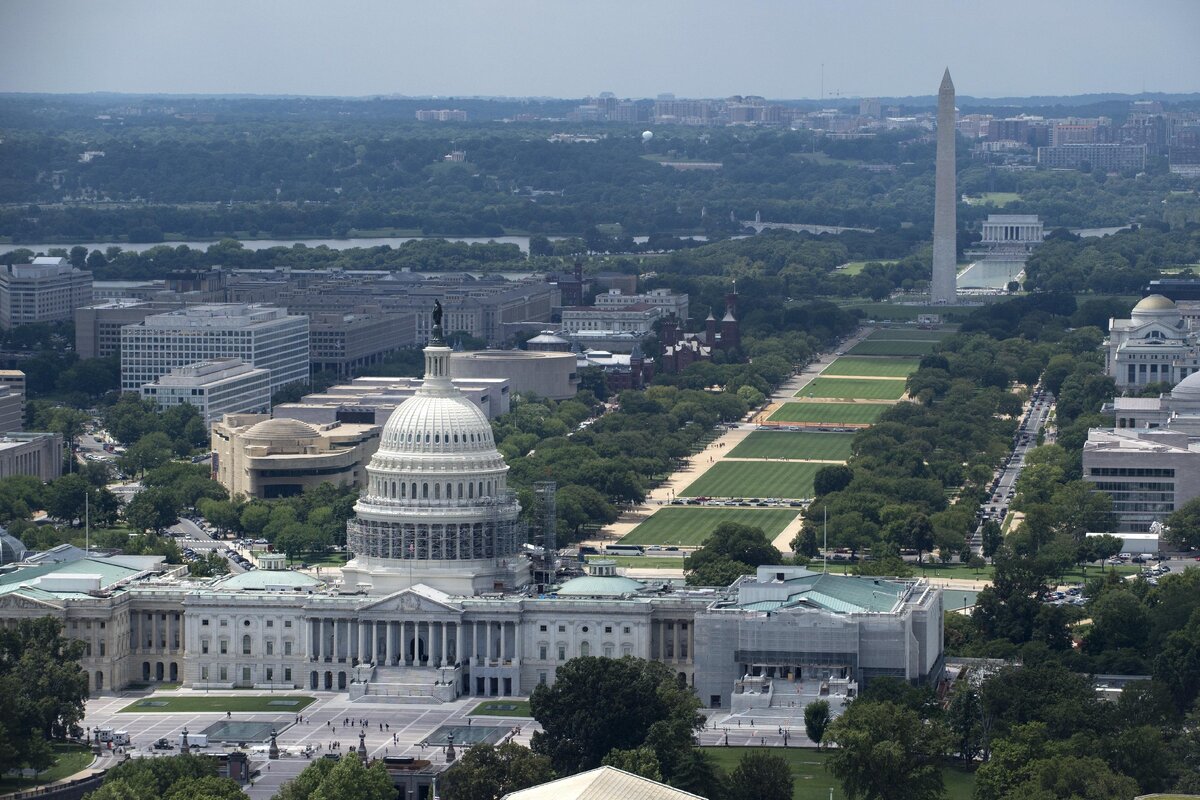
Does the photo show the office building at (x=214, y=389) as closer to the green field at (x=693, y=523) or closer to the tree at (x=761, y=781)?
the green field at (x=693, y=523)

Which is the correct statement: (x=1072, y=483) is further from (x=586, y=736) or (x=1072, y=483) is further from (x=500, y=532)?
(x=586, y=736)

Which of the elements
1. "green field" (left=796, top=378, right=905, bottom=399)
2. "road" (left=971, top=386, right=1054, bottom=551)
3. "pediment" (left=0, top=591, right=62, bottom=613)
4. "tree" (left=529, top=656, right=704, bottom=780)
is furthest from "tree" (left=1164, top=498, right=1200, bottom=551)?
"green field" (left=796, top=378, right=905, bottom=399)

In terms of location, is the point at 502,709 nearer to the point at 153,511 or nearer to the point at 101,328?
the point at 153,511

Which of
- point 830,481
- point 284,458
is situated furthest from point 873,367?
point 284,458

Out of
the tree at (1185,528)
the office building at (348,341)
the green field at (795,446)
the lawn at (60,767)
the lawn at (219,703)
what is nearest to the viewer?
the lawn at (60,767)

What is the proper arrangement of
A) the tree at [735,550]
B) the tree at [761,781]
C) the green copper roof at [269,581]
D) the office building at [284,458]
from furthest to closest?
1. the office building at [284,458]
2. the tree at [735,550]
3. the green copper roof at [269,581]
4. the tree at [761,781]

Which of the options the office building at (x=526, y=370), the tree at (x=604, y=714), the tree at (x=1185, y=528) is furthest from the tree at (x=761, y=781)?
the office building at (x=526, y=370)

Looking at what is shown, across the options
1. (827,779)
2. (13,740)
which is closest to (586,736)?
(827,779)

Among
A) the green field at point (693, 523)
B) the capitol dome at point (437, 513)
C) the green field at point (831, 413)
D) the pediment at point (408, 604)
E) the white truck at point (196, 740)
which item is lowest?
the green field at point (831, 413)
